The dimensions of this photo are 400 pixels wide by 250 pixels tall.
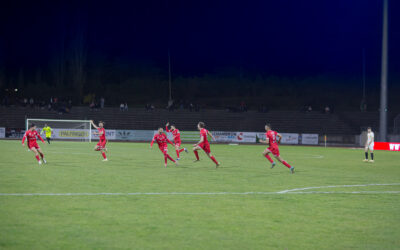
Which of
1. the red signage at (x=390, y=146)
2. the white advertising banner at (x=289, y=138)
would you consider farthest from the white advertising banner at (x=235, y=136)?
the red signage at (x=390, y=146)

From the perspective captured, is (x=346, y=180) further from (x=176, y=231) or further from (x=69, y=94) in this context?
(x=69, y=94)

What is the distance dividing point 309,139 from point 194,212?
44.3 metres

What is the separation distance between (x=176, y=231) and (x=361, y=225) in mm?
3597

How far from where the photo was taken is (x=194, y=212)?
995 centimetres

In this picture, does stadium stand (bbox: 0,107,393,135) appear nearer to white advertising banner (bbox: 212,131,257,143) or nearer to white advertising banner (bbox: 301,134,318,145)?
white advertising banner (bbox: 212,131,257,143)

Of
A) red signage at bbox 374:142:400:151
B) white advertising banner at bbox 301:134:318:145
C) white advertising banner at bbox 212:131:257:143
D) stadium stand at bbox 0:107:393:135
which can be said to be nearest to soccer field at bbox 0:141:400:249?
red signage at bbox 374:142:400:151

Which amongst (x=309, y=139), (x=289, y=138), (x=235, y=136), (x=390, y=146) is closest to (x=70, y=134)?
(x=235, y=136)

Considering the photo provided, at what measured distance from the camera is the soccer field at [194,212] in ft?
24.5

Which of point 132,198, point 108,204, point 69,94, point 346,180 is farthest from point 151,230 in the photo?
point 69,94

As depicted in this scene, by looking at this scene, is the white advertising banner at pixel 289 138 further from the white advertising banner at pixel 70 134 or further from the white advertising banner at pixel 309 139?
the white advertising banner at pixel 70 134

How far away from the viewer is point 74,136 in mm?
53438

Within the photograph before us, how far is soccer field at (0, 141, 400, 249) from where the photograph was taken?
746 centimetres

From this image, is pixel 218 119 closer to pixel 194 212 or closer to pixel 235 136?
pixel 235 136

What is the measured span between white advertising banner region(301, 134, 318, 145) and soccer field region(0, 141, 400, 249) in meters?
35.7
